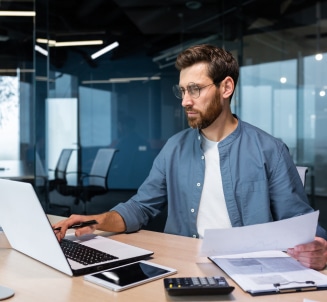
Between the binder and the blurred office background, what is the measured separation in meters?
3.41

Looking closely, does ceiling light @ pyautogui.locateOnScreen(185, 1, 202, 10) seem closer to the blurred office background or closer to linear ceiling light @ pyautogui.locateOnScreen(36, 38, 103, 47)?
the blurred office background

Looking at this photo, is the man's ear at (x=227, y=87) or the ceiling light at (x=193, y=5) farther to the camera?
the ceiling light at (x=193, y=5)

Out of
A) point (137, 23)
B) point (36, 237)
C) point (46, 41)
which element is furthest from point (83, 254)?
point (137, 23)

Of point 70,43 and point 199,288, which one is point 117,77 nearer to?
point 70,43

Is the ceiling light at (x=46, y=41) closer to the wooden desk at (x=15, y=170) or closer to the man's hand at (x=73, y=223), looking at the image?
the wooden desk at (x=15, y=170)

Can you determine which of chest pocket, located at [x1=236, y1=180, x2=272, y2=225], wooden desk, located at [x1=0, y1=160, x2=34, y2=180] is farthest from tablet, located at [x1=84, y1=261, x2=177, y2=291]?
wooden desk, located at [x1=0, y1=160, x2=34, y2=180]

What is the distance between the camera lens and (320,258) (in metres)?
1.24

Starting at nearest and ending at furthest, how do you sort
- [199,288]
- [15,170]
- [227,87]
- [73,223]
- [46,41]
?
1. [199,288]
2. [73,223]
3. [227,87]
4. [15,170]
5. [46,41]

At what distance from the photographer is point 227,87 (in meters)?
1.82

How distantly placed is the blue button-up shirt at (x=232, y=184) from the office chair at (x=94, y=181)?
3.15 m

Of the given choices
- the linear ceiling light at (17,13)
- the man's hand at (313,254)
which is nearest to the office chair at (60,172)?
the linear ceiling light at (17,13)

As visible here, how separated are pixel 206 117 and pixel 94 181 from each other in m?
3.59

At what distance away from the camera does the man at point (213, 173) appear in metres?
1.69

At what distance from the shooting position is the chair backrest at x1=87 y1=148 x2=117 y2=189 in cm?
500
